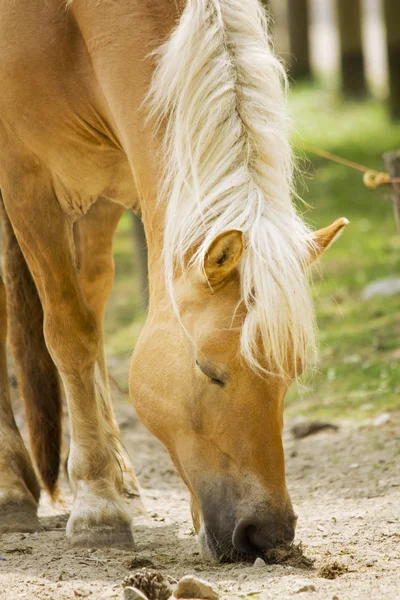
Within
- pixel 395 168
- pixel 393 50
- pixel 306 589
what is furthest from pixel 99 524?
pixel 393 50

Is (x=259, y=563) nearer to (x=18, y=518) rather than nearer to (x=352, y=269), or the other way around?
(x=18, y=518)

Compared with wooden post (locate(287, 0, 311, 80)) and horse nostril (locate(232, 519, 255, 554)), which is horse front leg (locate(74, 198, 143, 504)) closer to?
horse nostril (locate(232, 519, 255, 554))

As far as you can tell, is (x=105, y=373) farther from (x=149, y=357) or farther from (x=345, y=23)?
(x=345, y=23)

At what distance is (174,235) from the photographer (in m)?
2.97

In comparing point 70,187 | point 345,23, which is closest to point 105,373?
point 70,187

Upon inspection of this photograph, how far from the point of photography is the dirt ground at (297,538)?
2.70 meters

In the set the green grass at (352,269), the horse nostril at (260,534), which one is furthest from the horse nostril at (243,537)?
the green grass at (352,269)

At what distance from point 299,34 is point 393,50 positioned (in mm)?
3688

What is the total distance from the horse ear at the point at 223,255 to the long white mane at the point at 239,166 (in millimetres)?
27

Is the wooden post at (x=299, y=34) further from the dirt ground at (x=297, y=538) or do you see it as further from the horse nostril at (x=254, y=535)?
the horse nostril at (x=254, y=535)

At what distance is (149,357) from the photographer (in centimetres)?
303

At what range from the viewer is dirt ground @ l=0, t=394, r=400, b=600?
2.70 metres

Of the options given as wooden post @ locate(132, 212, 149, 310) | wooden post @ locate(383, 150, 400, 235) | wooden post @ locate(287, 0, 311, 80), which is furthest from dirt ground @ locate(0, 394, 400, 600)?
wooden post @ locate(287, 0, 311, 80)

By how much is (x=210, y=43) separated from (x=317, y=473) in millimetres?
2279
